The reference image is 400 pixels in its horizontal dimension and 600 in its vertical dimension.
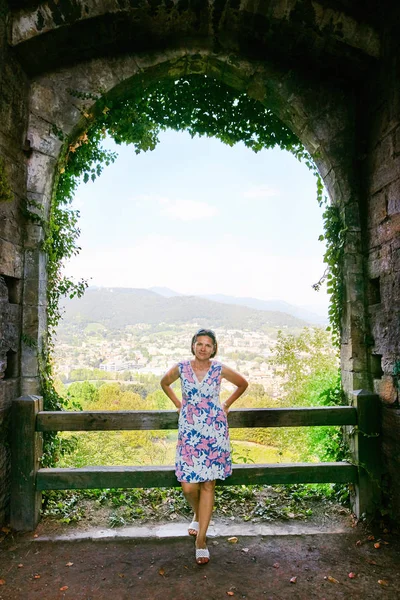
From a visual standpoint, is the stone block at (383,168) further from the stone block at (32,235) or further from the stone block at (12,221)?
the stone block at (12,221)

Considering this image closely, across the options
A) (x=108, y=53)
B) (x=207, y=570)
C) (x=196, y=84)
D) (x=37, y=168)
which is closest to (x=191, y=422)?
(x=207, y=570)

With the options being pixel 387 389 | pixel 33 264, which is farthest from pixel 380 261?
pixel 33 264

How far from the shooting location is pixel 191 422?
291 cm

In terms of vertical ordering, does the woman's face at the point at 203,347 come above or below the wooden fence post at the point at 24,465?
above

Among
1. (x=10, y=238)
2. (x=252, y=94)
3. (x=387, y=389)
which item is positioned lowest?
(x=387, y=389)

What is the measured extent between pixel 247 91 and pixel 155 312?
14.8 m

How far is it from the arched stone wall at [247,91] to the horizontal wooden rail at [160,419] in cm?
35

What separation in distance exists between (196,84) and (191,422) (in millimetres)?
3986

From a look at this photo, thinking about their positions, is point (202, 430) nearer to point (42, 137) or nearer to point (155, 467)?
point (155, 467)

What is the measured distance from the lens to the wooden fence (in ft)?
10.6

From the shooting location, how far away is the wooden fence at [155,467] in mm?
3240

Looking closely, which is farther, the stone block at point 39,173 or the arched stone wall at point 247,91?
the stone block at point 39,173

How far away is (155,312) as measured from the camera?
1830cm

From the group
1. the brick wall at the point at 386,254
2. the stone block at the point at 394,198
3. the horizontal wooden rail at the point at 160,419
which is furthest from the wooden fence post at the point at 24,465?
the stone block at the point at 394,198
